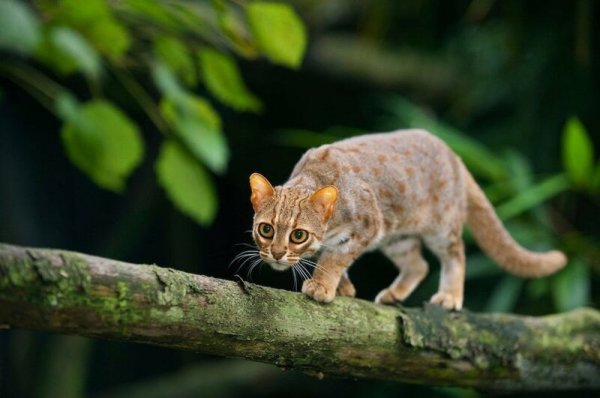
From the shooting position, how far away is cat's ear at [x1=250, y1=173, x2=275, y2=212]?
8.63ft

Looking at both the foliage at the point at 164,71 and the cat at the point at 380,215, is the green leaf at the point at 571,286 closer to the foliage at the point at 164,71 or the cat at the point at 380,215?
the cat at the point at 380,215

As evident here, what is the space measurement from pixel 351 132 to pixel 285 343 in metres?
3.21

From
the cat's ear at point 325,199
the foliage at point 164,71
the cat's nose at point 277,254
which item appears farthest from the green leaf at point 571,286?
the cat's nose at point 277,254

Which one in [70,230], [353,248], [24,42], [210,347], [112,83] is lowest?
[210,347]

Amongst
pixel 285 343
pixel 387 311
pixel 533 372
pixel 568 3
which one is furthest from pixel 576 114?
pixel 285 343

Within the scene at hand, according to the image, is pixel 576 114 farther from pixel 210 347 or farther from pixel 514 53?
pixel 210 347

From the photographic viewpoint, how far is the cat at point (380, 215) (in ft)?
8.74

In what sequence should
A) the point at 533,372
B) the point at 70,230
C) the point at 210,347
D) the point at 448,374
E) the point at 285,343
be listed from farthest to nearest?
the point at 70,230 < the point at 533,372 < the point at 448,374 < the point at 285,343 < the point at 210,347

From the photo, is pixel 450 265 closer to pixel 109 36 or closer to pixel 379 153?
pixel 379 153

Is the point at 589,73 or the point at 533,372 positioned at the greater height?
the point at 589,73

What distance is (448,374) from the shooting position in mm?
3260

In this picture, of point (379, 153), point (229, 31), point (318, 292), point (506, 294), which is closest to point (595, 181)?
point (506, 294)

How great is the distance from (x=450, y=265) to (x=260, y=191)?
130cm

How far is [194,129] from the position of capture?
12.0 feet
